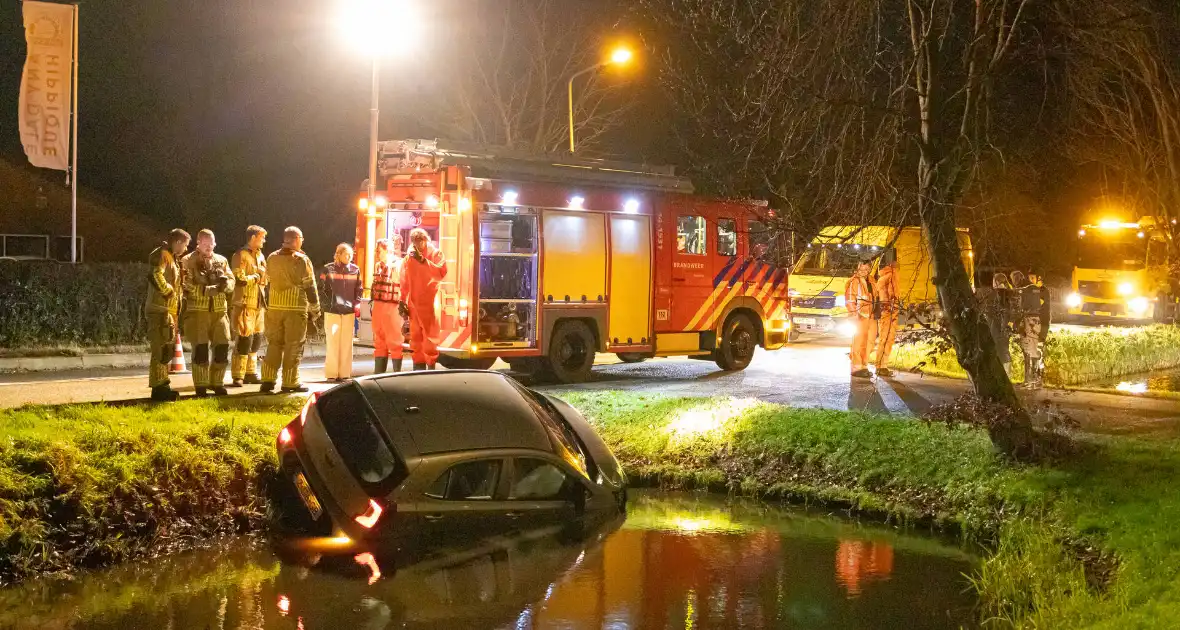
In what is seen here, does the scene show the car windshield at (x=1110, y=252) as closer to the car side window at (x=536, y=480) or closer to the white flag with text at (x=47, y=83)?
the white flag with text at (x=47, y=83)

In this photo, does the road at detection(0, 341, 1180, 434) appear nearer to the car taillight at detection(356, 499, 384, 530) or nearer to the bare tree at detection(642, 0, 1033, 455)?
the bare tree at detection(642, 0, 1033, 455)

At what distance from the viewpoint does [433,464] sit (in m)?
7.11

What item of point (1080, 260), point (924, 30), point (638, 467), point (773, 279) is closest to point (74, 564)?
point (638, 467)

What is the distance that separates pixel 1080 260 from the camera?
38.9 m

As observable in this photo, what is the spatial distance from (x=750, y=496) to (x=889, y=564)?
2.17 metres

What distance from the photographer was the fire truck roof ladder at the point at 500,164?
1402 centimetres

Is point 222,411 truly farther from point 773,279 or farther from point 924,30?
point 773,279

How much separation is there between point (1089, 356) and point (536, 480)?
12.5 m

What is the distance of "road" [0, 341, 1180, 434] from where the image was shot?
12.1 meters

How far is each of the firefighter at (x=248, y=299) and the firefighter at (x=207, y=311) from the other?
529 millimetres

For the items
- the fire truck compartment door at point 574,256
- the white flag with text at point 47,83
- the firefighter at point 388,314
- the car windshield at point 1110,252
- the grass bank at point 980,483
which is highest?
the white flag with text at point 47,83

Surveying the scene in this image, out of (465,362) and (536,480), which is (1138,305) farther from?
(536,480)

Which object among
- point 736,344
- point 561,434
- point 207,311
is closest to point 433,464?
point 561,434

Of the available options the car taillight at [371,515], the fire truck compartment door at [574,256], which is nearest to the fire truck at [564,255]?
the fire truck compartment door at [574,256]
